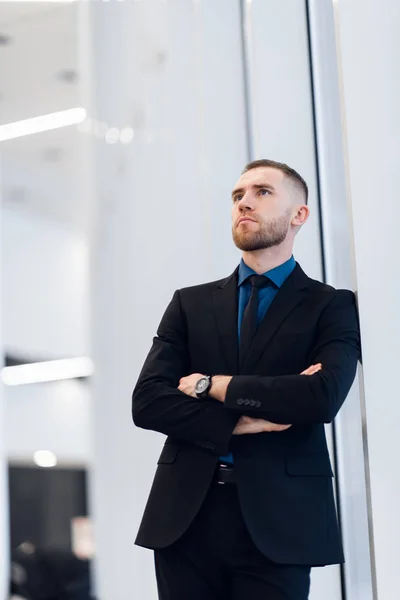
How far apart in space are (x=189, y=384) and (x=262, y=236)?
433mm

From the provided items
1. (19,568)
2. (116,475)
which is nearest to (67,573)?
(19,568)

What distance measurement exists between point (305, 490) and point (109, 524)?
4960 mm

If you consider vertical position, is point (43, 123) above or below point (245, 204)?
above

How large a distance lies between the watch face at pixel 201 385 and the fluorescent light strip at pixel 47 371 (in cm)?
1041

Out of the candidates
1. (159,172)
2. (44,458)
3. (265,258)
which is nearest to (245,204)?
(265,258)

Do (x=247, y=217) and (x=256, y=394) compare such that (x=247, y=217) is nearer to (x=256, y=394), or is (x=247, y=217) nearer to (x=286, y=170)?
(x=286, y=170)

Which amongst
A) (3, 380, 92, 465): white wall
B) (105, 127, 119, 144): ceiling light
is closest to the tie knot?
(105, 127, 119, 144): ceiling light

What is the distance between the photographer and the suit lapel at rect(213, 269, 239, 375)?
2.58 meters

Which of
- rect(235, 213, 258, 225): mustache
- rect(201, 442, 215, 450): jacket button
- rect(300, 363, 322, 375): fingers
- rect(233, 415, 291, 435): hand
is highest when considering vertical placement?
rect(235, 213, 258, 225): mustache

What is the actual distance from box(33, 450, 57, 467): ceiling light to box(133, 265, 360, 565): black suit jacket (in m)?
10.7

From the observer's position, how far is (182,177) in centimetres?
525

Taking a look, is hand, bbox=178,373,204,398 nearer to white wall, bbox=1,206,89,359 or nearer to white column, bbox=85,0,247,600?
white column, bbox=85,0,247,600

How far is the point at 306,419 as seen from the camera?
2.40 metres

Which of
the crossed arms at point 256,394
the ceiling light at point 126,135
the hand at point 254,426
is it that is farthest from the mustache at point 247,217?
the ceiling light at point 126,135
